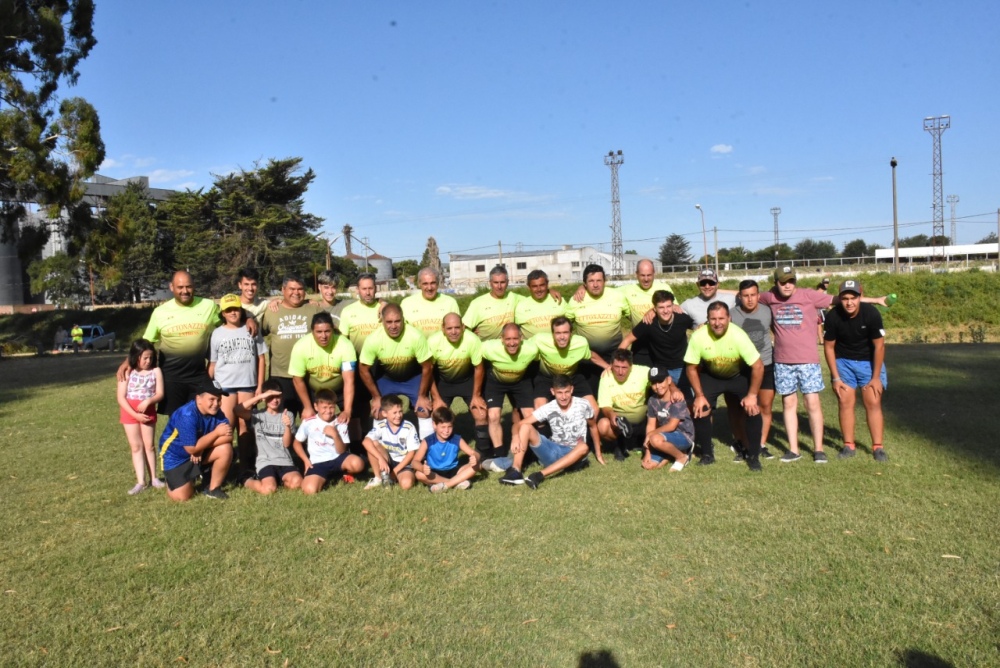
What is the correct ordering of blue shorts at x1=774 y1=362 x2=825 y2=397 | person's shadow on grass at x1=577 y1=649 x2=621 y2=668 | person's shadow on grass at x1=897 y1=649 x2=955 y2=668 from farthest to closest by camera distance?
1. blue shorts at x1=774 y1=362 x2=825 y2=397
2. person's shadow on grass at x1=577 y1=649 x2=621 y2=668
3. person's shadow on grass at x1=897 y1=649 x2=955 y2=668

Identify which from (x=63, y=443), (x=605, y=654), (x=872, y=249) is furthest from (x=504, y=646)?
(x=872, y=249)

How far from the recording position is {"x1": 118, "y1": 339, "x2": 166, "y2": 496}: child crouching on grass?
23.2 feet

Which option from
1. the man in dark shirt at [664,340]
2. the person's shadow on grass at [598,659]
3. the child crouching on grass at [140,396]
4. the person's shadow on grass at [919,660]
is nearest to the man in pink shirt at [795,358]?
the man in dark shirt at [664,340]

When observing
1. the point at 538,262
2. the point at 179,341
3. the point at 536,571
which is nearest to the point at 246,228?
the point at 538,262

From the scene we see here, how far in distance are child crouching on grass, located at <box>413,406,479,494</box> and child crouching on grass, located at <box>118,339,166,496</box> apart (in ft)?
8.10

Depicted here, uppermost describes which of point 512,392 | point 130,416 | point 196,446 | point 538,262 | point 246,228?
point 246,228

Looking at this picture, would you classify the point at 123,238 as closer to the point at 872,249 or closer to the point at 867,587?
the point at 867,587

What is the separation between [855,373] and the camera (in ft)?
25.3

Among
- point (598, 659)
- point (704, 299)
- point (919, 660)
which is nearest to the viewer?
point (919, 660)

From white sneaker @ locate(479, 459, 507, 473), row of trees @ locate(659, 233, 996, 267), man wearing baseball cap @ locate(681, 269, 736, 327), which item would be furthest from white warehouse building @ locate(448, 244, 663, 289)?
white sneaker @ locate(479, 459, 507, 473)

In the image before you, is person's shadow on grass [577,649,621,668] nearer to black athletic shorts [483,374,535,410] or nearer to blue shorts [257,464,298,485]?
blue shorts [257,464,298,485]

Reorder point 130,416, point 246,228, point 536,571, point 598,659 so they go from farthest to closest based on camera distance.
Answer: point 246,228 → point 130,416 → point 536,571 → point 598,659

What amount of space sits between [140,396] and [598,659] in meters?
A: 5.13

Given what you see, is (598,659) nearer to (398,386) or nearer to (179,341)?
(398,386)
